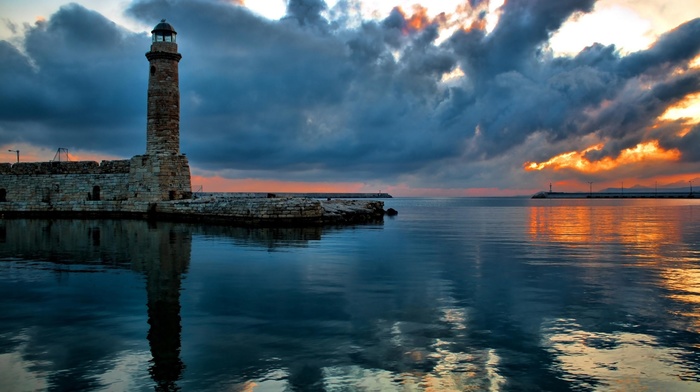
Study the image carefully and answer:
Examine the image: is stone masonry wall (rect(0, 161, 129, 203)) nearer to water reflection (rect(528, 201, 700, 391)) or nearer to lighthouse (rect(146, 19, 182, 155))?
lighthouse (rect(146, 19, 182, 155))

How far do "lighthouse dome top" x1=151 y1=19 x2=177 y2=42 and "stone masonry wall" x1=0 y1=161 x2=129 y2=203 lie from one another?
7.50 meters

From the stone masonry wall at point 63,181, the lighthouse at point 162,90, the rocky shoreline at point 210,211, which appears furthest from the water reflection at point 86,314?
the stone masonry wall at point 63,181

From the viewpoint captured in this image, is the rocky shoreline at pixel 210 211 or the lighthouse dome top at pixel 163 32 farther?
the lighthouse dome top at pixel 163 32

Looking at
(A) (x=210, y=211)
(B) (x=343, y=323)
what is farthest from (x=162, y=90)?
(B) (x=343, y=323)

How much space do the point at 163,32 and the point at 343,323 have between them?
25.4 metres

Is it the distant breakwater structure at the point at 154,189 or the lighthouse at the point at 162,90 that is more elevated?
the lighthouse at the point at 162,90

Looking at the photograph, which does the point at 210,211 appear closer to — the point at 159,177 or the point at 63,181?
the point at 159,177

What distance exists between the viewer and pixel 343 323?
6871mm

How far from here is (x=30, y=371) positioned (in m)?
5.00

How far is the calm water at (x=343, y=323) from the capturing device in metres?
4.93

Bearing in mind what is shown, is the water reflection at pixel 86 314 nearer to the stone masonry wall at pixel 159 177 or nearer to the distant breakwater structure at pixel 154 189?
the distant breakwater structure at pixel 154 189

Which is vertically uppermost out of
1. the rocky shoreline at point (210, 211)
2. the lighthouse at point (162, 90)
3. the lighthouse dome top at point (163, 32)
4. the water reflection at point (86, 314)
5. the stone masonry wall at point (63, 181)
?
the lighthouse dome top at point (163, 32)

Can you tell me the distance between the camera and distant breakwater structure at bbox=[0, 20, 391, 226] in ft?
85.5

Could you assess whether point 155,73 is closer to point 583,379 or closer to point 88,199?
point 88,199
